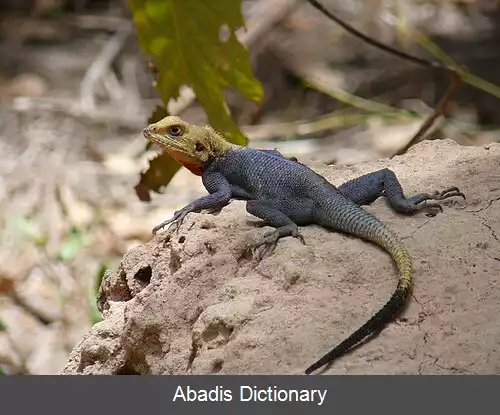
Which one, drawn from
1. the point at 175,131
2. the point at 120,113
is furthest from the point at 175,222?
the point at 120,113

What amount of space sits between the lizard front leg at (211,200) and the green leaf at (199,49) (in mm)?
295

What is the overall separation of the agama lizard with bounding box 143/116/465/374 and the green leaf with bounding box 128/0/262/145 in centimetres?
15

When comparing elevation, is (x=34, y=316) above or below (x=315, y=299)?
below

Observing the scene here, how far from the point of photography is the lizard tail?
2.06m

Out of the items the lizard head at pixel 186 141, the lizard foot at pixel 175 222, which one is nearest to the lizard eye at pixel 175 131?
the lizard head at pixel 186 141

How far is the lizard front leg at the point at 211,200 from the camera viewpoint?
283 centimetres

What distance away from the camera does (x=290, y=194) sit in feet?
9.36

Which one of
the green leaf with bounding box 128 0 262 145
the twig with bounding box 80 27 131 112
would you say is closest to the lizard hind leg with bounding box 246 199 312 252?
the green leaf with bounding box 128 0 262 145

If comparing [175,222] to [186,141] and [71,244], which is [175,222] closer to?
[186,141]

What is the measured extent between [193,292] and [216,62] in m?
1.10

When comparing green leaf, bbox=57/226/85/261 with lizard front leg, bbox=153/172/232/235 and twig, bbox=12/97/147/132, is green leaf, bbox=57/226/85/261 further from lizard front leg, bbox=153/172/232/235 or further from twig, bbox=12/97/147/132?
A: lizard front leg, bbox=153/172/232/235
